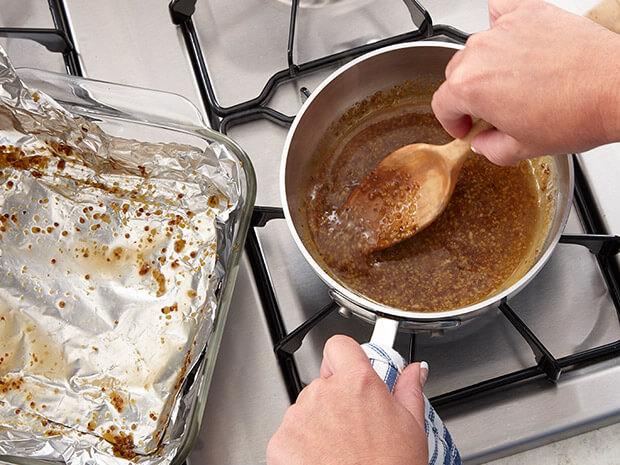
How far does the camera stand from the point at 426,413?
0.49 metres

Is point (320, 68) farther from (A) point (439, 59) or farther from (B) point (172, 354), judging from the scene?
(B) point (172, 354)

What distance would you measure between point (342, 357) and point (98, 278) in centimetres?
32

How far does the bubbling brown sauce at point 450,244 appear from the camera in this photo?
593 millimetres

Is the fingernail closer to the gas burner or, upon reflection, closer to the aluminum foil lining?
the aluminum foil lining

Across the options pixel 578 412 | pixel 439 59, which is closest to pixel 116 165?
pixel 439 59

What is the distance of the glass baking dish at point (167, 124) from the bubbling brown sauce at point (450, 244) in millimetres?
85

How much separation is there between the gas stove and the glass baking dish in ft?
0.11

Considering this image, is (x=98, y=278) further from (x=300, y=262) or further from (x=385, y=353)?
(x=385, y=353)

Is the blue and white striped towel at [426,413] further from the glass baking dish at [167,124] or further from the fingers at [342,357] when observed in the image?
the glass baking dish at [167,124]

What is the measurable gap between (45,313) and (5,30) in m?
0.32

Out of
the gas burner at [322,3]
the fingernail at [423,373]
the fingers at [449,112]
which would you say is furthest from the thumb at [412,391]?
the gas burner at [322,3]

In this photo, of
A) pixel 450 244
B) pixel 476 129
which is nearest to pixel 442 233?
pixel 450 244

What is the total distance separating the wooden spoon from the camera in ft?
1.90

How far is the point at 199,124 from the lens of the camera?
0.59 metres
